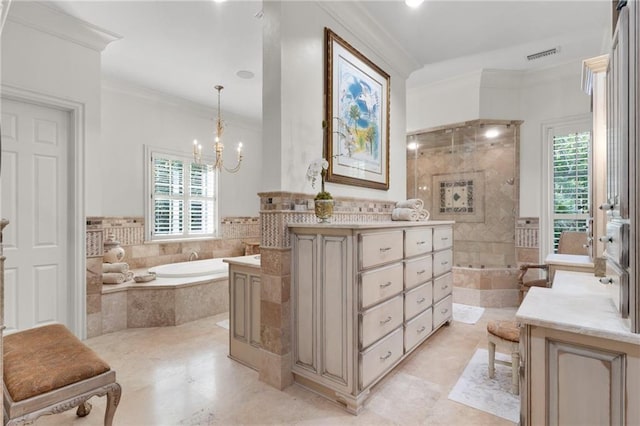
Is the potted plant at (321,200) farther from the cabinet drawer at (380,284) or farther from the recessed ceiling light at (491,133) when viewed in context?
the recessed ceiling light at (491,133)

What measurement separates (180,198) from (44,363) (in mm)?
3971

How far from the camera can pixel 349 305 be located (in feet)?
6.88

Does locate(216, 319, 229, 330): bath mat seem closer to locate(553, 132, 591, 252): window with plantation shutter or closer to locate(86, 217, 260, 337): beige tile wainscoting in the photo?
locate(86, 217, 260, 337): beige tile wainscoting

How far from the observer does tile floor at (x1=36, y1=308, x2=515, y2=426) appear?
2008mm

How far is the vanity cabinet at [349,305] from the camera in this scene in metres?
2.09

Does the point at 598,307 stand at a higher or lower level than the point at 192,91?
lower

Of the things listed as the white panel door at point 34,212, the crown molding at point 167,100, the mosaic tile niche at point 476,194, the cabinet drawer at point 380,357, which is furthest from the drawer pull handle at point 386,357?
the crown molding at point 167,100

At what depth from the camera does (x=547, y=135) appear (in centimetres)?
447

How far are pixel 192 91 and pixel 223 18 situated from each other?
2.15 meters

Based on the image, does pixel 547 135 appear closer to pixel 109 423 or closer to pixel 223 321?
pixel 223 321

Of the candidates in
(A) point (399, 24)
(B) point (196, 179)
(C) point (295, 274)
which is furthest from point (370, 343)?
(B) point (196, 179)

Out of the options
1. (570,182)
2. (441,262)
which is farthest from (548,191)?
(441,262)

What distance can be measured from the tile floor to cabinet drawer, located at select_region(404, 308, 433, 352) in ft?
0.53

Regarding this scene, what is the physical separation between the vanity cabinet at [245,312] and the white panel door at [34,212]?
1.89m
